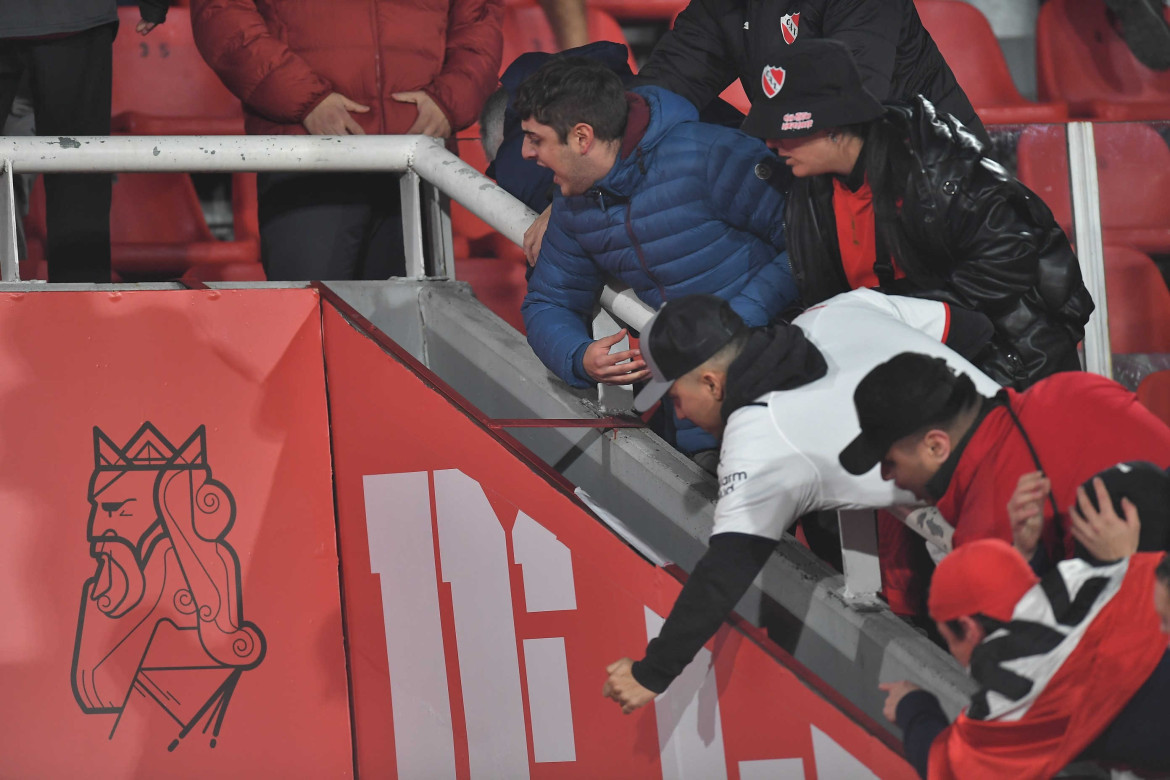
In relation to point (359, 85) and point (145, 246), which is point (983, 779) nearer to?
point (359, 85)

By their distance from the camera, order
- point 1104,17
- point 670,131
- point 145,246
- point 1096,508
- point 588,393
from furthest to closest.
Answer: point 1104,17 < point 145,246 < point 588,393 < point 670,131 < point 1096,508

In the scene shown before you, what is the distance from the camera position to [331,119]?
3.76 metres

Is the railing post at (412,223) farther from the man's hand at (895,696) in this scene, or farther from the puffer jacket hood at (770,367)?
the man's hand at (895,696)

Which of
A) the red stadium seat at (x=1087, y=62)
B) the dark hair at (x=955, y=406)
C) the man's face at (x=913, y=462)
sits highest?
the red stadium seat at (x=1087, y=62)

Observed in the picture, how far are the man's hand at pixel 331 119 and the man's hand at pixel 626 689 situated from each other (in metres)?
2.03

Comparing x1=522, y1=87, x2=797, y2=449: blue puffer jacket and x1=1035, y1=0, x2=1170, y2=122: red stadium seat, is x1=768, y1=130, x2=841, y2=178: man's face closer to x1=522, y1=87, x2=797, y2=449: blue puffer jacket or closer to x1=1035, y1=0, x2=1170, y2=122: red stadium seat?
x1=522, y1=87, x2=797, y2=449: blue puffer jacket

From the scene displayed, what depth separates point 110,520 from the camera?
10.1ft

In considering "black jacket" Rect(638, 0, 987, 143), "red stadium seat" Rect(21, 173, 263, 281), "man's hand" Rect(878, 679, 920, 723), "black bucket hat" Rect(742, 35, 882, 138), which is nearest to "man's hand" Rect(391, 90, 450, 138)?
"black jacket" Rect(638, 0, 987, 143)

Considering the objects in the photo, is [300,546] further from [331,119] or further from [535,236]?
[331,119]

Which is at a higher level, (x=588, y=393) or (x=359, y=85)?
(x=359, y=85)

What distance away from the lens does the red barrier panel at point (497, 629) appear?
8.46ft

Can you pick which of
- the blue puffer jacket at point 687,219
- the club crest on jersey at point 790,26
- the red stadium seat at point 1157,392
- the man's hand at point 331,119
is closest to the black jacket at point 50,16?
the man's hand at point 331,119

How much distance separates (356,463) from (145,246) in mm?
1999


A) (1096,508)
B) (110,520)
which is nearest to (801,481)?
(1096,508)
